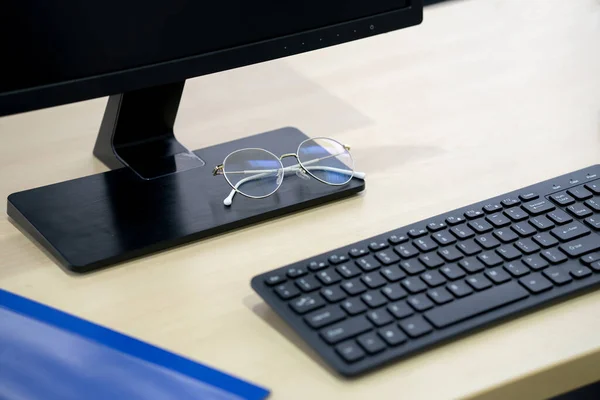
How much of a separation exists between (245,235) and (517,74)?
0.54 metres

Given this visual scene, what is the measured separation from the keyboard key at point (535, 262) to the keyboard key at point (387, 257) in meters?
0.12

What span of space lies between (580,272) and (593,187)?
15 centimetres

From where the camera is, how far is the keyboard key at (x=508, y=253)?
848 mm

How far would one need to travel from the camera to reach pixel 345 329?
762 mm

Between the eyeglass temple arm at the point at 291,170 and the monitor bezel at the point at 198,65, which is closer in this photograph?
the monitor bezel at the point at 198,65

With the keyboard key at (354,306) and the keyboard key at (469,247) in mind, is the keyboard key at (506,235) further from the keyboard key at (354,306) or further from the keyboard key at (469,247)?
the keyboard key at (354,306)

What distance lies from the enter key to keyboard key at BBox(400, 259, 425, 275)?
141 mm

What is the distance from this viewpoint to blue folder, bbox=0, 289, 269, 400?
2.34 feet

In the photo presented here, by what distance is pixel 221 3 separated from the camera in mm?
931

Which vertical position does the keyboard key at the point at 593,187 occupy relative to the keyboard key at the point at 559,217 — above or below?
below

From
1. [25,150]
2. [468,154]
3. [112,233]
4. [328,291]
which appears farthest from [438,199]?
[25,150]

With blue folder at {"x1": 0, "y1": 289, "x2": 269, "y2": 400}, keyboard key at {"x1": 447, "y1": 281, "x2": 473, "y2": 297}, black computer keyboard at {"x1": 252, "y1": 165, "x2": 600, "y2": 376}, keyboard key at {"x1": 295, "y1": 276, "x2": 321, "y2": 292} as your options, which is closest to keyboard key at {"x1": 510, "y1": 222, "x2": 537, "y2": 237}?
black computer keyboard at {"x1": 252, "y1": 165, "x2": 600, "y2": 376}

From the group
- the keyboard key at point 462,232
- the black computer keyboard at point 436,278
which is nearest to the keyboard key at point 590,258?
the black computer keyboard at point 436,278

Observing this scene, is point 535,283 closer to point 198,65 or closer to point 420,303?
point 420,303
